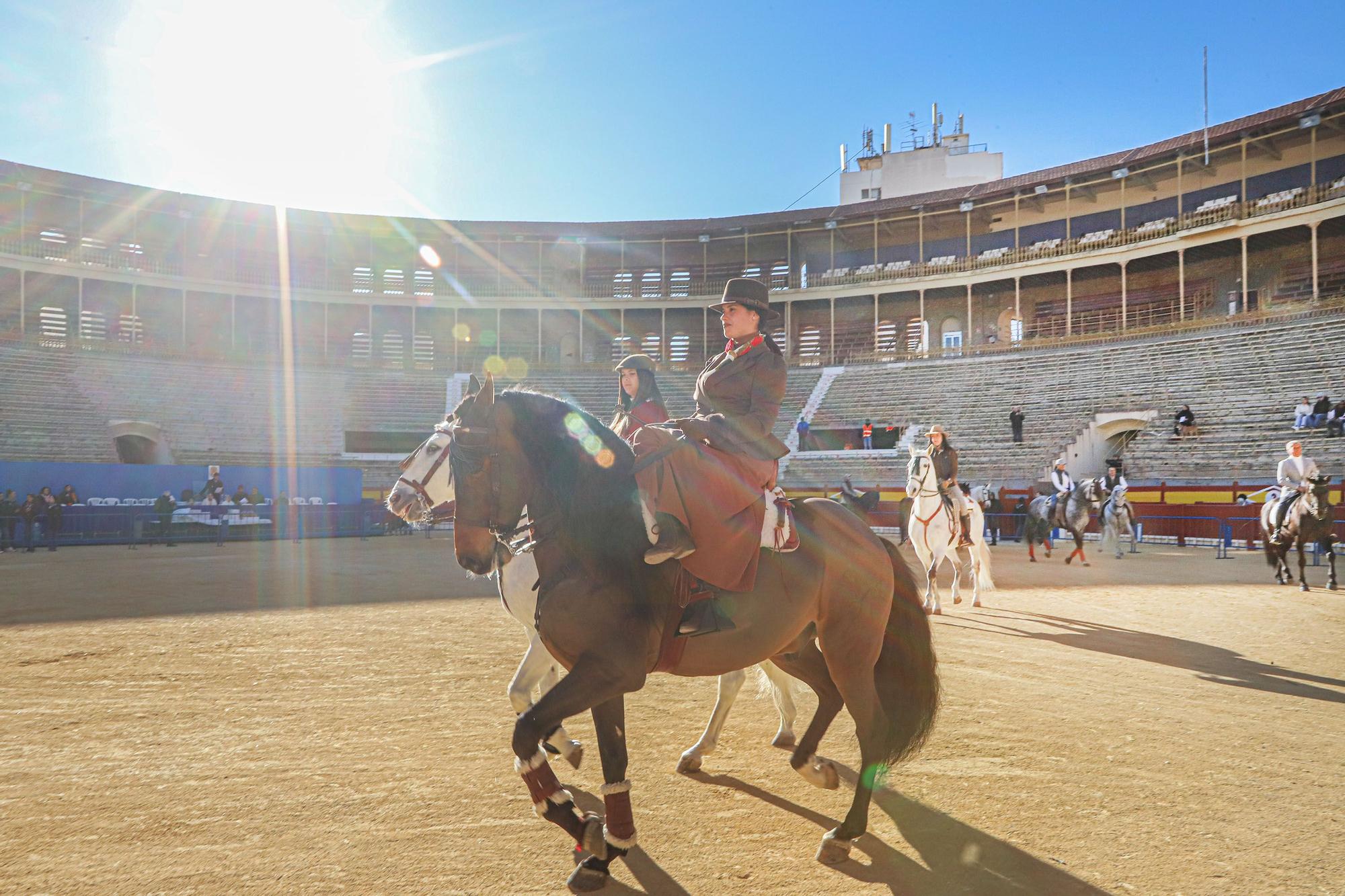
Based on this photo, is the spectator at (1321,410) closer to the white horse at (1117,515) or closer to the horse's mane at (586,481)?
the white horse at (1117,515)

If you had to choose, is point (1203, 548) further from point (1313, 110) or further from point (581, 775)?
point (581, 775)

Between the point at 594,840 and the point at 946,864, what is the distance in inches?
54.7

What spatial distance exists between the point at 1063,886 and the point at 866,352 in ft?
118

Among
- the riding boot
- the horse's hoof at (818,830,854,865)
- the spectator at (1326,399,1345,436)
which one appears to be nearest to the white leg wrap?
the riding boot

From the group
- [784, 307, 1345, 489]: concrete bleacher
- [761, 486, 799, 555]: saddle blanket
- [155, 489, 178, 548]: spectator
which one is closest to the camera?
[761, 486, 799, 555]: saddle blanket

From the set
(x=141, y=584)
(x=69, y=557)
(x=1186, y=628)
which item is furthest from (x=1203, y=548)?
(x=69, y=557)

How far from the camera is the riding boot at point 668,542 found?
318cm

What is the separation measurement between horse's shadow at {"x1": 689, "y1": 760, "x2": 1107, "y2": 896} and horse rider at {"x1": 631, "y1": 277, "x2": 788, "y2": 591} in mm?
1196

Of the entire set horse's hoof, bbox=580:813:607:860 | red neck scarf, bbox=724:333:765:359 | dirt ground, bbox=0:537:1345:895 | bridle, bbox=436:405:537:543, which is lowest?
dirt ground, bbox=0:537:1345:895

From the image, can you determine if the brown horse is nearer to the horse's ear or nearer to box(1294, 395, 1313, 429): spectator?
the horse's ear

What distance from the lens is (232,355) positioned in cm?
3475

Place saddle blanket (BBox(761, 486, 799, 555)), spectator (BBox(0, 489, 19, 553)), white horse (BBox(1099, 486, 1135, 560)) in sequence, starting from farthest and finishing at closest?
white horse (BBox(1099, 486, 1135, 560)) < spectator (BBox(0, 489, 19, 553)) < saddle blanket (BBox(761, 486, 799, 555))

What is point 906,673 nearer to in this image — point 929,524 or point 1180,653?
point 1180,653

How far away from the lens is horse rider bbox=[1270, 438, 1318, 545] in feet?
41.1
